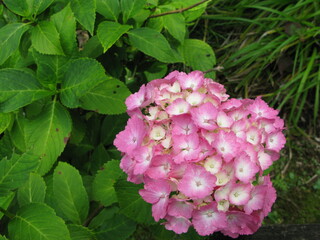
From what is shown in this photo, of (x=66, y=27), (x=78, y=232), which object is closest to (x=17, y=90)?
(x=66, y=27)

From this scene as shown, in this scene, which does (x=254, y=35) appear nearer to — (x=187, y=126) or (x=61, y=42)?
(x=61, y=42)

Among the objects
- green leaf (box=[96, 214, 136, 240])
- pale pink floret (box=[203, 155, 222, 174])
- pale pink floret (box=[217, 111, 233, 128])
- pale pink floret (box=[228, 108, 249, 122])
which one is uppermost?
pale pink floret (box=[217, 111, 233, 128])

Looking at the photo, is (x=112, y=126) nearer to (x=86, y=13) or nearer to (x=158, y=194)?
(x=86, y=13)

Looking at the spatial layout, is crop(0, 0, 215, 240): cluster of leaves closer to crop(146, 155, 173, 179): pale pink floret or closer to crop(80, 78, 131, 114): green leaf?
crop(80, 78, 131, 114): green leaf

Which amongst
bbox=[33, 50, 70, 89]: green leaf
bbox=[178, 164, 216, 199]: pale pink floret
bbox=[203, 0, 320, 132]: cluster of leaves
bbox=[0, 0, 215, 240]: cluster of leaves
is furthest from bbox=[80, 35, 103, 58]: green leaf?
bbox=[203, 0, 320, 132]: cluster of leaves

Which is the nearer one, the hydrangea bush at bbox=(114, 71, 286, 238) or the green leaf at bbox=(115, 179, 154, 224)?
the hydrangea bush at bbox=(114, 71, 286, 238)

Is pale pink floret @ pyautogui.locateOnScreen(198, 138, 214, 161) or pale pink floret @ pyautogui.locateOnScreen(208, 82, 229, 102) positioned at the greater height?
pale pink floret @ pyautogui.locateOnScreen(208, 82, 229, 102)

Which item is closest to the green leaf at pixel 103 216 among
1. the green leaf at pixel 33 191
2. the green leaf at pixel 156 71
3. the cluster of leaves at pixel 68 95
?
the cluster of leaves at pixel 68 95

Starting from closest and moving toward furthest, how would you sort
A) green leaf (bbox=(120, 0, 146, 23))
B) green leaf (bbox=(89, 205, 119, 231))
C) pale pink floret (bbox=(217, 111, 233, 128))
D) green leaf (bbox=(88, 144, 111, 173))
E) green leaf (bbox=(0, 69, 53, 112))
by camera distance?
pale pink floret (bbox=(217, 111, 233, 128)) < green leaf (bbox=(0, 69, 53, 112)) < green leaf (bbox=(120, 0, 146, 23)) < green leaf (bbox=(89, 205, 119, 231)) < green leaf (bbox=(88, 144, 111, 173))
